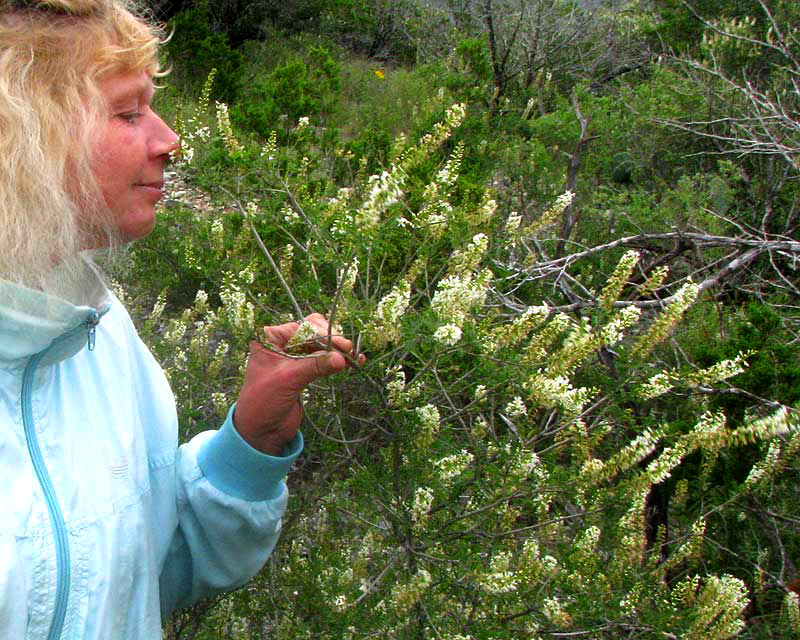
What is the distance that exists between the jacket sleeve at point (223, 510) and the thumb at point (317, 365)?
170 millimetres

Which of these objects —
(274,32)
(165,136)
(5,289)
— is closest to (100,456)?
(5,289)

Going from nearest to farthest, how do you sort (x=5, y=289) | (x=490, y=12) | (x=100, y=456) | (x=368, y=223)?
(x=5, y=289) → (x=100, y=456) → (x=368, y=223) → (x=490, y=12)

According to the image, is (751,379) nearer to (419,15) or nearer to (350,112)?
(350,112)

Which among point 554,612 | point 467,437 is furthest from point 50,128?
point 554,612

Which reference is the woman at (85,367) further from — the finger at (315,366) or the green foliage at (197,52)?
the green foliage at (197,52)

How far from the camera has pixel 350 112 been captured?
8.96m

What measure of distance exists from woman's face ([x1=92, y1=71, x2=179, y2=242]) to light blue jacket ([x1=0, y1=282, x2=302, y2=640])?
6.1 inches

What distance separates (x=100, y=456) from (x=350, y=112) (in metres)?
7.97

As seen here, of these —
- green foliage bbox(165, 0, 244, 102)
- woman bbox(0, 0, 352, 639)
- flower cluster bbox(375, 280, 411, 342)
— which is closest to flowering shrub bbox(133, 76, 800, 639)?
flower cluster bbox(375, 280, 411, 342)

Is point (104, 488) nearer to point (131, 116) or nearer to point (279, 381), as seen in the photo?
point (279, 381)

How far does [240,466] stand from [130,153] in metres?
0.56

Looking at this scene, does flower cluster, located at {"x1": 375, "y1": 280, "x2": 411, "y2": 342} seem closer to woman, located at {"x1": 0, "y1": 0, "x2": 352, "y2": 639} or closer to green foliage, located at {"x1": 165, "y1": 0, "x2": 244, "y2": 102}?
woman, located at {"x1": 0, "y1": 0, "x2": 352, "y2": 639}

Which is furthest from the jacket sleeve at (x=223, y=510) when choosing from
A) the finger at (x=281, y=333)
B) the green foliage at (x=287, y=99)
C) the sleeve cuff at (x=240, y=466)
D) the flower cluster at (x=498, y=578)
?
the green foliage at (x=287, y=99)

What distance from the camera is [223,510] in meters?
1.53
